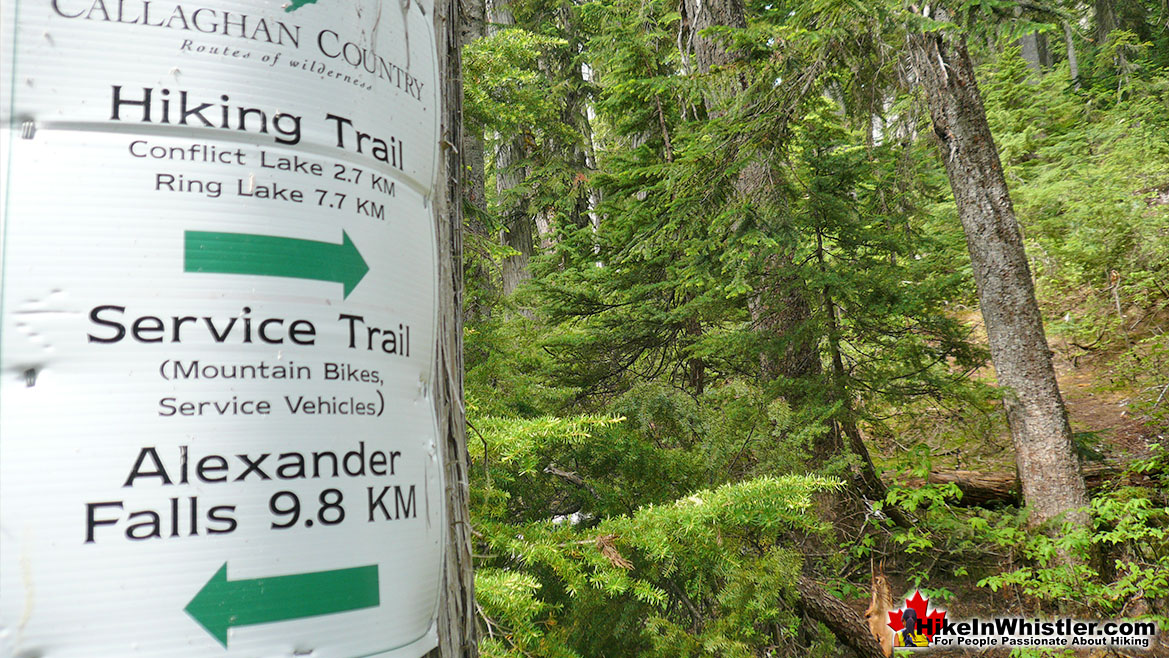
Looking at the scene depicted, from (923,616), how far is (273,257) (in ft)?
20.6

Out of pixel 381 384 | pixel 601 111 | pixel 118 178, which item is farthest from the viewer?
pixel 601 111

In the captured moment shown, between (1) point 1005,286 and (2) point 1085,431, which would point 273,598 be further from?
(2) point 1085,431

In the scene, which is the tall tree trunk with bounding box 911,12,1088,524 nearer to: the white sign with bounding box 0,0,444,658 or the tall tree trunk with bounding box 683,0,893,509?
the tall tree trunk with bounding box 683,0,893,509

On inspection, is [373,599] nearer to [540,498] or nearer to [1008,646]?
[540,498]

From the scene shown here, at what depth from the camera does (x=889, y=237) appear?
7125 mm

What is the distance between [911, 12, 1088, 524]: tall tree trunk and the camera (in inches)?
244

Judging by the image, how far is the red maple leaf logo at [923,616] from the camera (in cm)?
561

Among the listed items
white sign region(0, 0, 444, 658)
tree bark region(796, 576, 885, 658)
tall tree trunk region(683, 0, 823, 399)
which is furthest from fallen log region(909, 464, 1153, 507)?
white sign region(0, 0, 444, 658)

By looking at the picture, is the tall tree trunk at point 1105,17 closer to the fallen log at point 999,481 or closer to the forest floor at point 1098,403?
the forest floor at point 1098,403

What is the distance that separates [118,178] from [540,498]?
3088mm

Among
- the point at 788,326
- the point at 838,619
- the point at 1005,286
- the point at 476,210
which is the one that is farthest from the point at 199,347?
the point at 788,326

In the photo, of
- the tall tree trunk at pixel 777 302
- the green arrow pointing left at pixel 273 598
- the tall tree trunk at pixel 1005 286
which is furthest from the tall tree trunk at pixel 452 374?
the tall tree trunk at pixel 1005 286

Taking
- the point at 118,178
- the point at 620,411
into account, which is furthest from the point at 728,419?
the point at 118,178

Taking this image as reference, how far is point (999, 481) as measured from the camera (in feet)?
24.0
